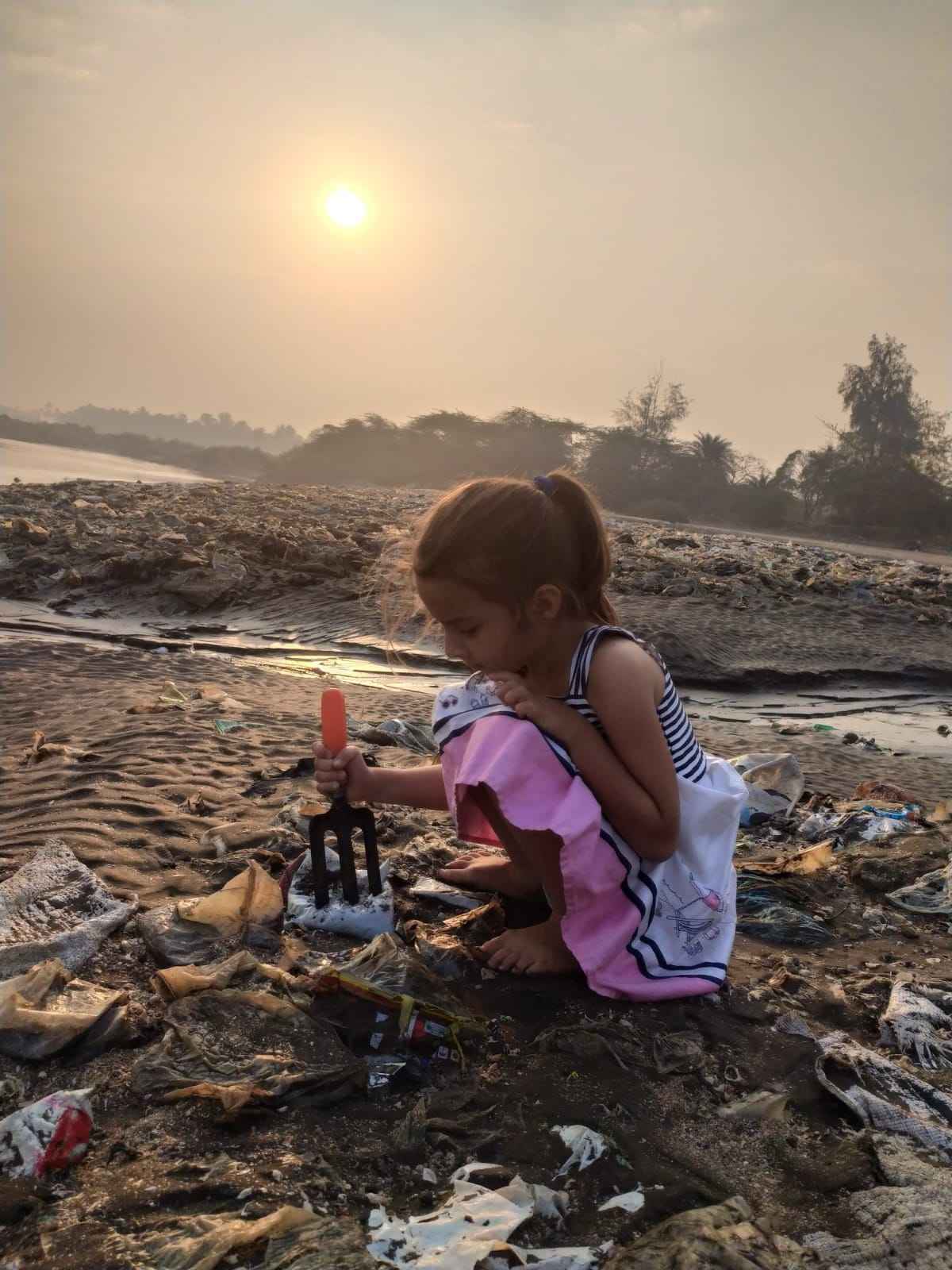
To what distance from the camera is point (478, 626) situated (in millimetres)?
2182

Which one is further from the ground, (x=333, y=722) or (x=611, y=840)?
(x=333, y=722)

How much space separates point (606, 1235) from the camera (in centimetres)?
153

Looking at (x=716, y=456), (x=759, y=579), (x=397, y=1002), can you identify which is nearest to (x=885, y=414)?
(x=716, y=456)

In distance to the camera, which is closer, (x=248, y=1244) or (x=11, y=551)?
(x=248, y=1244)

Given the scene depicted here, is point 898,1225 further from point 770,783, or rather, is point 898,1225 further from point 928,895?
point 770,783

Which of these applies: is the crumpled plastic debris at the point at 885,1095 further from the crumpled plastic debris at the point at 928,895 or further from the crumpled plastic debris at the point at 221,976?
the crumpled plastic debris at the point at 221,976

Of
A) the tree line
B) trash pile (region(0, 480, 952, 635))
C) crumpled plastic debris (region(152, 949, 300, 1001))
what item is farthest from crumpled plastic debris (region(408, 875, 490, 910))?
the tree line

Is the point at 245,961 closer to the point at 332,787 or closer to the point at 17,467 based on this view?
the point at 332,787

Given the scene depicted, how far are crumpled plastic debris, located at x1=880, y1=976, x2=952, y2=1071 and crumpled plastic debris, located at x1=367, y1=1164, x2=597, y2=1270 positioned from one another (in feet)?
3.22

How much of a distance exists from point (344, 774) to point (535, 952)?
60 centimetres

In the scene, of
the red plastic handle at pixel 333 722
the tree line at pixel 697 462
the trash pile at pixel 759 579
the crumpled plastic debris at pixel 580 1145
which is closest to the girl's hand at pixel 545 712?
the red plastic handle at pixel 333 722

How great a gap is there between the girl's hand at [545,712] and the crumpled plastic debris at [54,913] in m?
1.10

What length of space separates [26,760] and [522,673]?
7.26 feet

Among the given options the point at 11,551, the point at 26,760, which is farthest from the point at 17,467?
the point at 26,760
